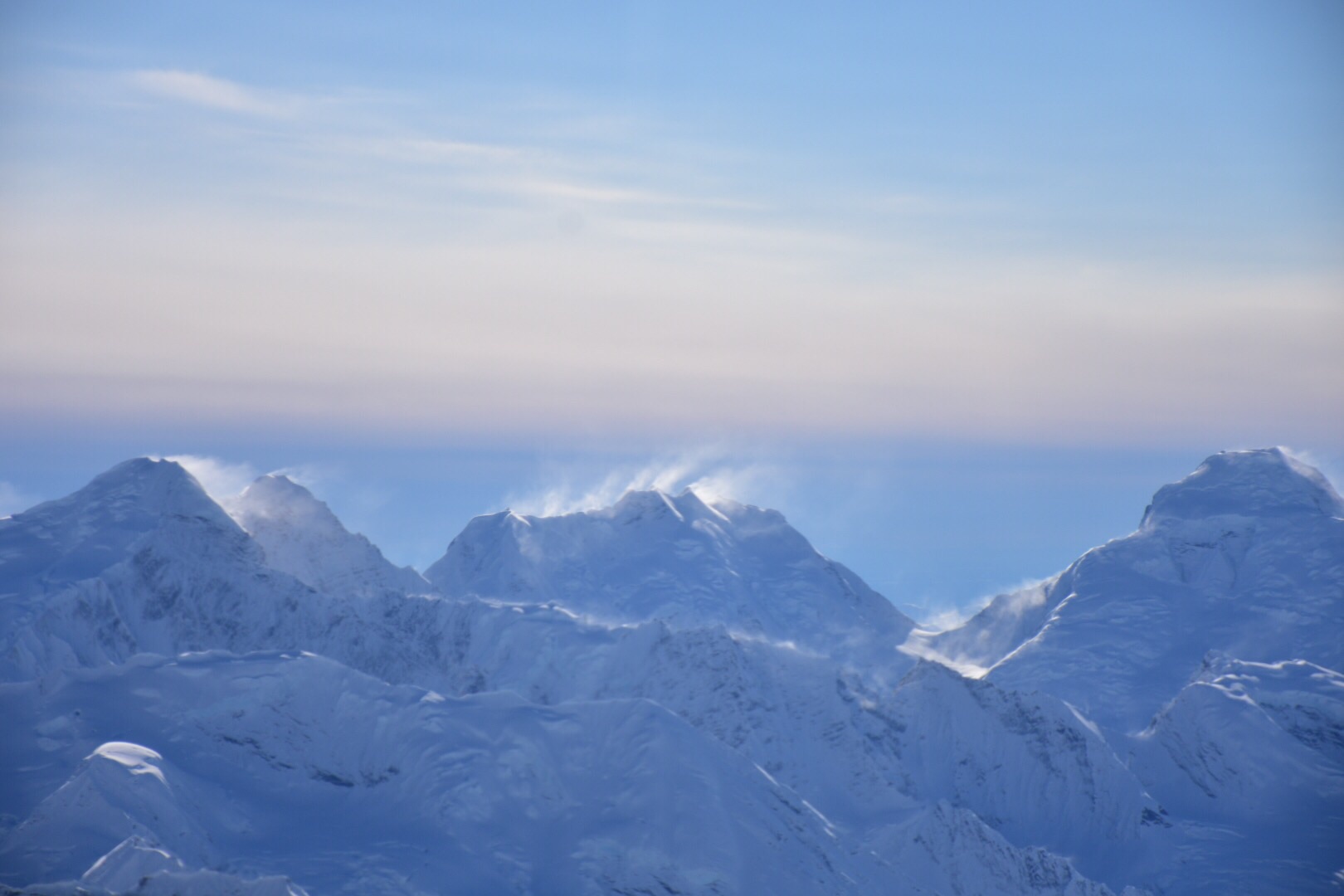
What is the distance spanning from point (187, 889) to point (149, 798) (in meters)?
31.5

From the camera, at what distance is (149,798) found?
200 meters

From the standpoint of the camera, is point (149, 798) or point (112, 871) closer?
point (112, 871)

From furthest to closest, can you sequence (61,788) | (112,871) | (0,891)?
(61,788), (112,871), (0,891)

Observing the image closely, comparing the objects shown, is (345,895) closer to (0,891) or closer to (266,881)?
(266,881)

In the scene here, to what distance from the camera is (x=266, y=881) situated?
178 metres

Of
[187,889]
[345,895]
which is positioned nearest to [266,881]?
[187,889]

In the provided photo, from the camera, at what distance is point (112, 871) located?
177m

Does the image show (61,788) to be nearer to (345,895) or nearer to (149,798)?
(149,798)

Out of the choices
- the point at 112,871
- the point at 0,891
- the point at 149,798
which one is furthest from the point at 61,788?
the point at 0,891

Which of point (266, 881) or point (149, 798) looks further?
point (149, 798)

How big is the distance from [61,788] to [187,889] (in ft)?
109


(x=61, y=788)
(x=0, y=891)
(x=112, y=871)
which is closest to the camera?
(x=0, y=891)

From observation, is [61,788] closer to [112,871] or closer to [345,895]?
[112,871]

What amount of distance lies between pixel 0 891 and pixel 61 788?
113 feet
